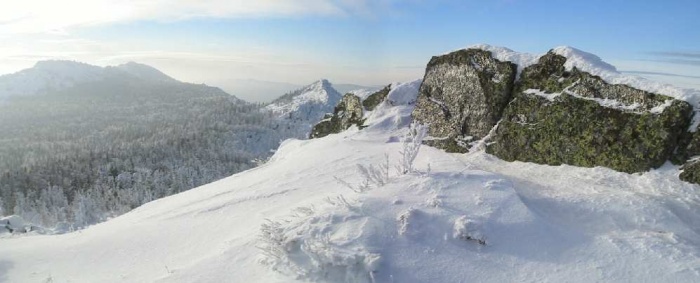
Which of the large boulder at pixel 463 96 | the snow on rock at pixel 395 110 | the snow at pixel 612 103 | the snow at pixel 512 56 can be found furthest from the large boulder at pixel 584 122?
the snow on rock at pixel 395 110

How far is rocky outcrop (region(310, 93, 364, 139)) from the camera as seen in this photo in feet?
90.3

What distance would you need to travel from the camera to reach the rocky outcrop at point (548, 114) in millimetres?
11133

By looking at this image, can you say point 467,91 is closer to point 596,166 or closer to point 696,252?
point 596,166

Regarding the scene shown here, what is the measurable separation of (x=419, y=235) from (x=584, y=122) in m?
8.06

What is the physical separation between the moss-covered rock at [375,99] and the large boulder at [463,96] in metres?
6.29

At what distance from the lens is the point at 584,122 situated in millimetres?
12664

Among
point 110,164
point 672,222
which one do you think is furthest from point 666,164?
point 110,164

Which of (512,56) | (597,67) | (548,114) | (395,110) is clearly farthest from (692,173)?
(395,110)

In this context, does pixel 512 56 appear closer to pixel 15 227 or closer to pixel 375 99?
pixel 375 99

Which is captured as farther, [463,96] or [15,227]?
[15,227]

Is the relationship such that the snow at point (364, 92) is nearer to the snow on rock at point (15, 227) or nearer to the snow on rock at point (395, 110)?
the snow on rock at point (395, 110)

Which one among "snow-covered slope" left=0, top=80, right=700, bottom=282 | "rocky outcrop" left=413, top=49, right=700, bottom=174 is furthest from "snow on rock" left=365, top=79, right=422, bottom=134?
"snow-covered slope" left=0, top=80, right=700, bottom=282

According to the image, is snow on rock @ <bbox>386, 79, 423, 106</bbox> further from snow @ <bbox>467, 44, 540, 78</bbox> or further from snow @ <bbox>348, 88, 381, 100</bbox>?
snow @ <bbox>467, 44, 540, 78</bbox>

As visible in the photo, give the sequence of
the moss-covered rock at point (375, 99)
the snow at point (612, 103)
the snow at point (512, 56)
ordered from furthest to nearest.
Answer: the moss-covered rock at point (375, 99), the snow at point (512, 56), the snow at point (612, 103)
